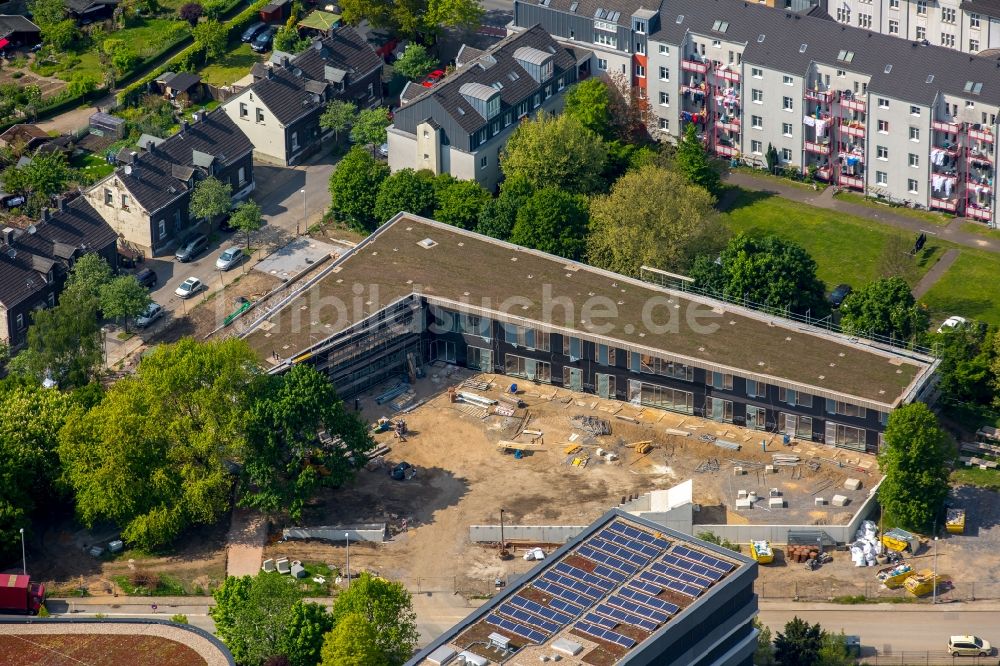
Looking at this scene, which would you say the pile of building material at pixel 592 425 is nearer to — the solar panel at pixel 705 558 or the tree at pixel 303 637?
the tree at pixel 303 637

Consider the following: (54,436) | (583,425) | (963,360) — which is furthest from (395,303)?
(963,360)

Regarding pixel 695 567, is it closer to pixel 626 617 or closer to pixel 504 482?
pixel 626 617

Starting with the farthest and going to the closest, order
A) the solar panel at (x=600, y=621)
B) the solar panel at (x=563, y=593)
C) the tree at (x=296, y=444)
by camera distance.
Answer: the tree at (x=296, y=444)
the solar panel at (x=563, y=593)
the solar panel at (x=600, y=621)

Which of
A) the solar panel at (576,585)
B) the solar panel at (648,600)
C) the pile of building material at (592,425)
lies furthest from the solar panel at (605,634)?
the pile of building material at (592,425)

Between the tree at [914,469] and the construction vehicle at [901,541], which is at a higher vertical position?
the tree at [914,469]

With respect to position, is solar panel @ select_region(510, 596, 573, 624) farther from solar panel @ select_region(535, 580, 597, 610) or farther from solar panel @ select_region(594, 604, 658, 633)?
solar panel @ select_region(594, 604, 658, 633)

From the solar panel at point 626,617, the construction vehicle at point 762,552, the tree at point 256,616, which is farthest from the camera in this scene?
the construction vehicle at point 762,552

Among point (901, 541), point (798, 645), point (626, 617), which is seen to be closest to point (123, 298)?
point (626, 617)
